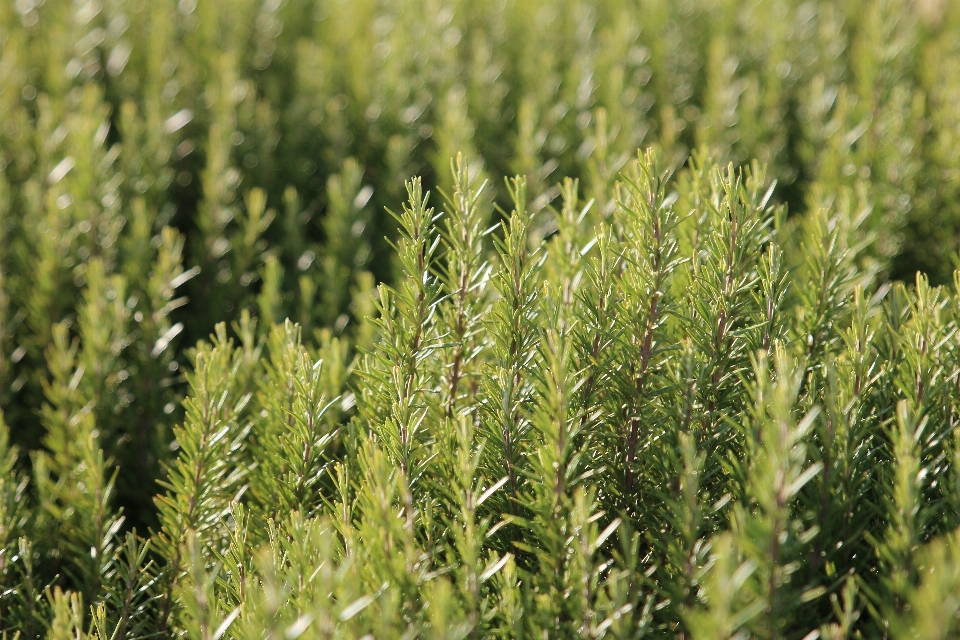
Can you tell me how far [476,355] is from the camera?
2.67 ft

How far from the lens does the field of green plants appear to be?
628 millimetres

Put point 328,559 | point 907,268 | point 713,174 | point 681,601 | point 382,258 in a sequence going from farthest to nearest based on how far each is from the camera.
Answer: point 382,258, point 907,268, point 713,174, point 681,601, point 328,559

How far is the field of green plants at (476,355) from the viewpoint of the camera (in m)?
0.63

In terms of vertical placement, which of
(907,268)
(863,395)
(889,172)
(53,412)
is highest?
(53,412)

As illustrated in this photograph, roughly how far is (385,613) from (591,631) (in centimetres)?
17

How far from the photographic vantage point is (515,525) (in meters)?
0.72

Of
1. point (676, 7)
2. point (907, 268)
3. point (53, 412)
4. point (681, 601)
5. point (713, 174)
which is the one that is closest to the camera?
point (681, 601)

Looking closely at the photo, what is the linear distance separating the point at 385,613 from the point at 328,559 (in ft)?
0.17

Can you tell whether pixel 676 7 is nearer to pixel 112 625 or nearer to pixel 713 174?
pixel 713 174

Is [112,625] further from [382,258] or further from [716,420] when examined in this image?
[382,258]

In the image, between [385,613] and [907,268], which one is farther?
[907,268]

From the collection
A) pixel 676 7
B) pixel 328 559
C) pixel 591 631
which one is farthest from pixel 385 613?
pixel 676 7

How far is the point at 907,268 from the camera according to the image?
1.22 m

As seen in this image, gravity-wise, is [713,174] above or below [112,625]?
above
